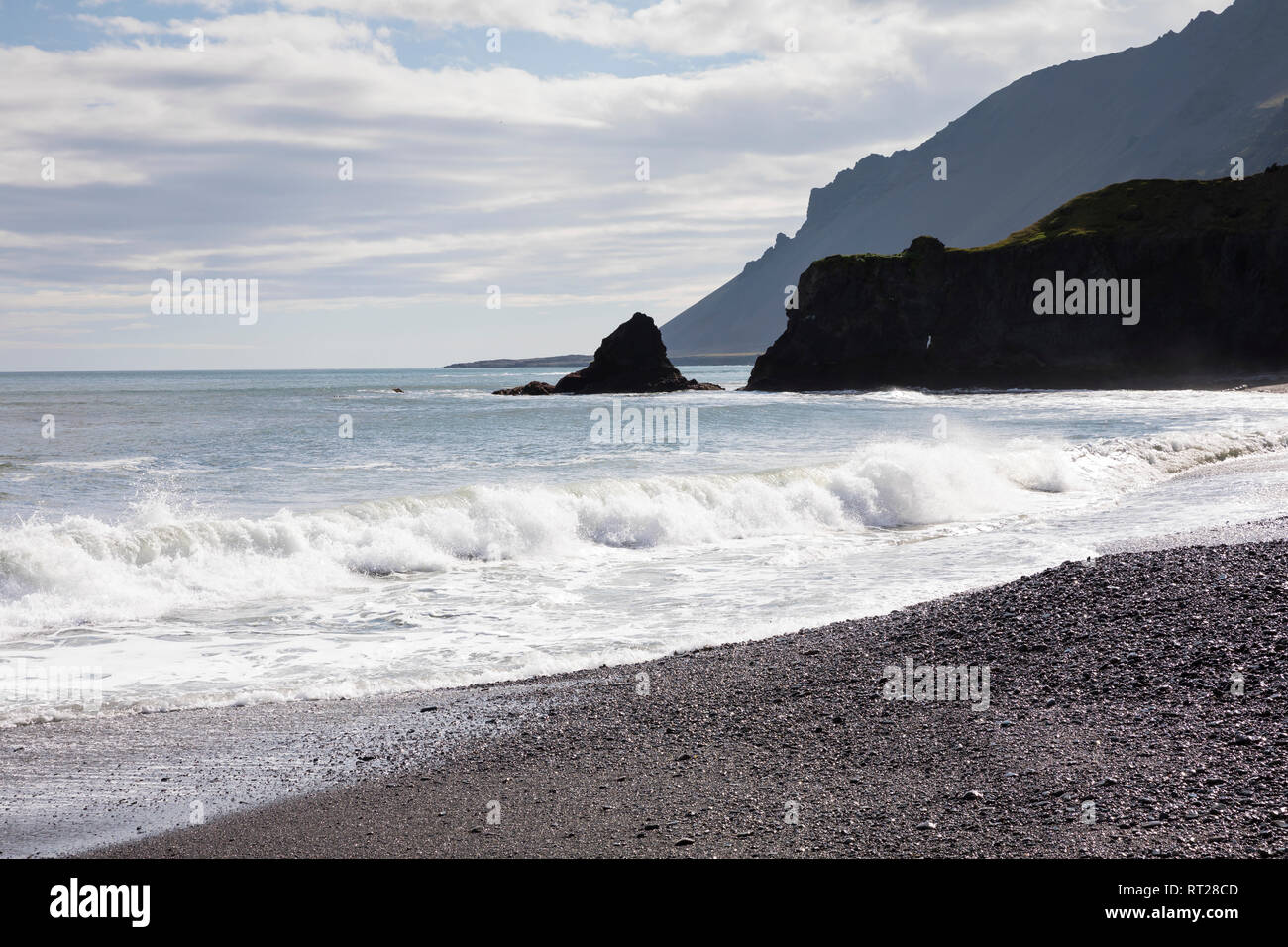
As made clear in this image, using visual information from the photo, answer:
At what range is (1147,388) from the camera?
7162cm

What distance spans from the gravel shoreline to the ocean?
219cm

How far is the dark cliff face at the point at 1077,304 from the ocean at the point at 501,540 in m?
43.9

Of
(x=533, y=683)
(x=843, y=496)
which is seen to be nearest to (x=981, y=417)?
(x=843, y=496)

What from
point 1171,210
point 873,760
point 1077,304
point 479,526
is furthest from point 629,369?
point 873,760

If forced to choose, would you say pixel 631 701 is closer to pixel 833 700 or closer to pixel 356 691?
pixel 833 700

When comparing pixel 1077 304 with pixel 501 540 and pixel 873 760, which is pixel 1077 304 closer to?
pixel 501 540

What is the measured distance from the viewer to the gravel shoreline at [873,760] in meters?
5.09

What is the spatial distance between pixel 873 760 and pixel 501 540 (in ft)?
37.9

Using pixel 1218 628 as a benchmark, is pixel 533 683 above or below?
below

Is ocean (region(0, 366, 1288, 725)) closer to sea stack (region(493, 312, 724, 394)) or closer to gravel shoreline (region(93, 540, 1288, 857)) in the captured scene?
gravel shoreline (region(93, 540, 1288, 857))

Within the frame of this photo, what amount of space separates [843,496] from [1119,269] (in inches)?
2689

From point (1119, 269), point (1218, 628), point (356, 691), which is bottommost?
point (356, 691)

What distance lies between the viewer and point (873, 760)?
6.30 metres
